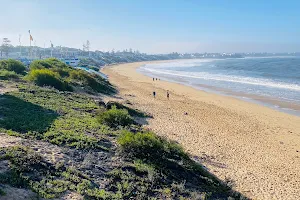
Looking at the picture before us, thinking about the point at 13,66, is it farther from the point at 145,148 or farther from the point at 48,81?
the point at 145,148

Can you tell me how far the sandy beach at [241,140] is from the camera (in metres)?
10.6

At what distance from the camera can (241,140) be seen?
15.7m

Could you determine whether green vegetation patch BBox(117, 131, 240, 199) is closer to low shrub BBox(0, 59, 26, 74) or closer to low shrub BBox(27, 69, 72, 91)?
low shrub BBox(27, 69, 72, 91)

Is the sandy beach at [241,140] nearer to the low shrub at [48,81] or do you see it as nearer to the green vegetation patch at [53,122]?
the green vegetation patch at [53,122]


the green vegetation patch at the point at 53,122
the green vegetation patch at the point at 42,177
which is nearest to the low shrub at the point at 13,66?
the green vegetation patch at the point at 53,122

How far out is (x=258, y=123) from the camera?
20016 mm

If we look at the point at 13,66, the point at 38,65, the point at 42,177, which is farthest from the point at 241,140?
the point at 13,66

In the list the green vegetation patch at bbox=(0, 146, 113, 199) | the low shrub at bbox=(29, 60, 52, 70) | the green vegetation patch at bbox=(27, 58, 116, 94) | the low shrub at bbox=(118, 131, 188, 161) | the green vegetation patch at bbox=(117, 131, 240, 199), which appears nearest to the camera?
the green vegetation patch at bbox=(0, 146, 113, 199)

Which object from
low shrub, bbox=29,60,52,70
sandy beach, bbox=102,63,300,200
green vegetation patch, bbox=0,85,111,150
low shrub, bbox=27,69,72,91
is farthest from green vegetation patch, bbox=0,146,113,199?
low shrub, bbox=29,60,52,70

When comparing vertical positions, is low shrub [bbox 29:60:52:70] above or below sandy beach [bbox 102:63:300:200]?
above

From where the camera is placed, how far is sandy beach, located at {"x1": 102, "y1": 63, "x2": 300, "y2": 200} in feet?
34.6

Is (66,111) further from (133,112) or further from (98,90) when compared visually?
(98,90)

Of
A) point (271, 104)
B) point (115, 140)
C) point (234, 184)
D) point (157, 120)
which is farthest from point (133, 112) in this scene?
point (271, 104)

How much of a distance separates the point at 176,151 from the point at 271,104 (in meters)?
20.6
